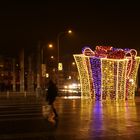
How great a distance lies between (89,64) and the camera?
128ft

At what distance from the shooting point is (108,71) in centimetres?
3862

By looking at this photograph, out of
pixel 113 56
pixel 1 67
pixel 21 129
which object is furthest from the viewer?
pixel 1 67

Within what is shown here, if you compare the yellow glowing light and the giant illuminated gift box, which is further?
the yellow glowing light

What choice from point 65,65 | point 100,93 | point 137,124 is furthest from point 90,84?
point 65,65

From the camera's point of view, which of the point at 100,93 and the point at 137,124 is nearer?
the point at 137,124

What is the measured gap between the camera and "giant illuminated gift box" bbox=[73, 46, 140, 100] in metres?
38.6

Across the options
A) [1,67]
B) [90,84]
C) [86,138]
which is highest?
[1,67]

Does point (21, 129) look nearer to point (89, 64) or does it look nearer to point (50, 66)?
point (89, 64)

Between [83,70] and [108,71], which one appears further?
[83,70]

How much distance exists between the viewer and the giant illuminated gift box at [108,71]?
127 ft

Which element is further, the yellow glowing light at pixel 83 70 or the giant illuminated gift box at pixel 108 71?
the yellow glowing light at pixel 83 70

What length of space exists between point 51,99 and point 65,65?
122 metres

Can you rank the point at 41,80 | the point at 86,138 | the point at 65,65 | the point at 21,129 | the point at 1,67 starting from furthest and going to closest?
the point at 65,65 → the point at 1,67 → the point at 41,80 → the point at 21,129 → the point at 86,138

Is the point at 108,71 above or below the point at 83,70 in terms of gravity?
below
